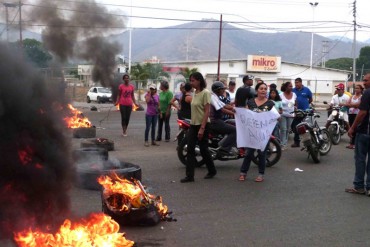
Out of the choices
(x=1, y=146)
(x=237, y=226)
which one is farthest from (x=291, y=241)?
(x=1, y=146)

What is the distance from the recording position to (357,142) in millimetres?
7250

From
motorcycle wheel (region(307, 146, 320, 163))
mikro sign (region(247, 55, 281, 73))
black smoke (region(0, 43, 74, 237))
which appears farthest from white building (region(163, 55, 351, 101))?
black smoke (region(0, 43, 74, 237))

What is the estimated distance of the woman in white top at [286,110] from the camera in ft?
36.8

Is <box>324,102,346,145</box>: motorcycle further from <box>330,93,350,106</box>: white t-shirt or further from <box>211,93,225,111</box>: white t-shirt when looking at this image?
<box>211,93,225,111</box>: white t-shirt

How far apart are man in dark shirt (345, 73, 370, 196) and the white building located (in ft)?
131

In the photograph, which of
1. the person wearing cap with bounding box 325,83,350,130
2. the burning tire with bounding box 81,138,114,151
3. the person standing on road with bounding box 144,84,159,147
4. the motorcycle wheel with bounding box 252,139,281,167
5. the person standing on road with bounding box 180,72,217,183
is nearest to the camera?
the person standing on road with bounding box 180,72,217,183

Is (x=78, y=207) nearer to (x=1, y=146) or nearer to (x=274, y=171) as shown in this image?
(x=1, y=146)

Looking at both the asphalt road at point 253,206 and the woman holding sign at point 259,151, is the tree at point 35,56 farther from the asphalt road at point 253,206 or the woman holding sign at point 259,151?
the woman holding sign at point 259,151

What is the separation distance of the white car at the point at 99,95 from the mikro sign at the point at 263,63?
19468mm

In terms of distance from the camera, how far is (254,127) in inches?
320

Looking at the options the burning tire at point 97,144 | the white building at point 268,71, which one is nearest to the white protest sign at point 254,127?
the burning tire at point 97,144

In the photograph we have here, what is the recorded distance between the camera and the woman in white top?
11.2 metres

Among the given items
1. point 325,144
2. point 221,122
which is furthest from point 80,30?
point 221,122

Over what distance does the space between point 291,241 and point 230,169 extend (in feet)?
12.7
